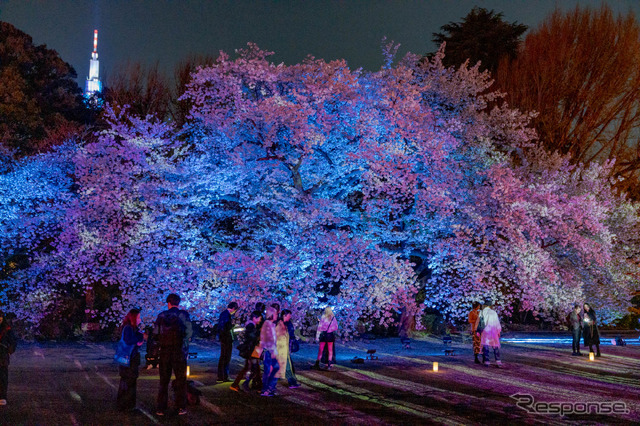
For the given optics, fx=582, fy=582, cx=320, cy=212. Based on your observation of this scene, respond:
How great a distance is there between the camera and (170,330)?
897 cm

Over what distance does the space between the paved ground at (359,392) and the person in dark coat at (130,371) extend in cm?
25

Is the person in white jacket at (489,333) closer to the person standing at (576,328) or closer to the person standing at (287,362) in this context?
the person standing at (576,328)

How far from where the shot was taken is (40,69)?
106 feet

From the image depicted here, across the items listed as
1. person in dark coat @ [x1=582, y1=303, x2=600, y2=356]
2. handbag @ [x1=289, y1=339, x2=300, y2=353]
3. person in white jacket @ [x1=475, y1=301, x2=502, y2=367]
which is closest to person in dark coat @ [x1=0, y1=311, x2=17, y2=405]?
handbag @ [x1=289, y1=339, x2=300, y2=353]

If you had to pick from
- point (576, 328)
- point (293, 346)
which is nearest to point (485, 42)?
point (576, 328)

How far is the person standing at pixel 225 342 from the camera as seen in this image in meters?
12.2

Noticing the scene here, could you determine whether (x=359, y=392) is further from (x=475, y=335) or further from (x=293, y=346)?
(x=475, y=335)

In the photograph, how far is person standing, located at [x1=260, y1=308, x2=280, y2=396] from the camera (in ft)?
34.7

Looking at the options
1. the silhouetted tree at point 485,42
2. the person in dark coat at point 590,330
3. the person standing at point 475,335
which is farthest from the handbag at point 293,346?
the silhouetted tree at point 485,42

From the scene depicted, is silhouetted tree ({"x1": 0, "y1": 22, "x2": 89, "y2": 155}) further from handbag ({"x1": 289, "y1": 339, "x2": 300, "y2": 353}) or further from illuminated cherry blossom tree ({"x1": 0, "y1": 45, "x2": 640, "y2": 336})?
handbag ({"x1": 289, "y1": 339, "x2": 300, "y2": 353})

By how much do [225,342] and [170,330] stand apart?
353cm

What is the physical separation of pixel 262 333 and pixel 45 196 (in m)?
13.4

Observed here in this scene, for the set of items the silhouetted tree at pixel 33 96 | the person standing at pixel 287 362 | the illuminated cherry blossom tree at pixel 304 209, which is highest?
the silhouetted tree at pixel 33 96

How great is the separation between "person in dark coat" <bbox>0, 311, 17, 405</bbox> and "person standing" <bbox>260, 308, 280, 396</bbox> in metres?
4.20
